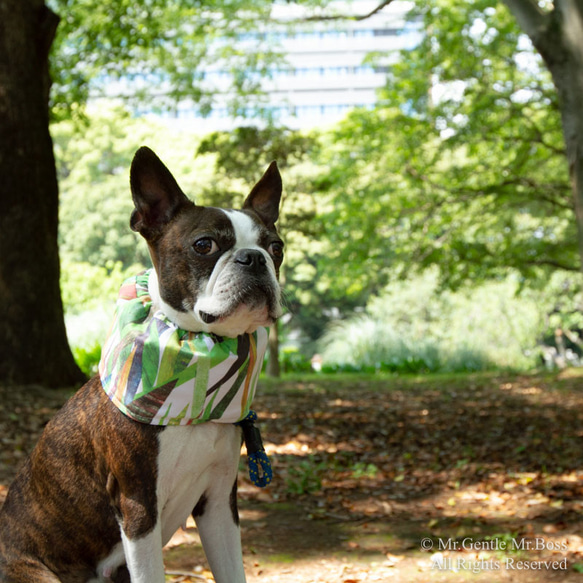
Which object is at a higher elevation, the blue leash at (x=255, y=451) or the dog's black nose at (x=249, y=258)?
the dog's black nose at (x=249, y=258)

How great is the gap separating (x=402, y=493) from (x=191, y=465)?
11.4 ft

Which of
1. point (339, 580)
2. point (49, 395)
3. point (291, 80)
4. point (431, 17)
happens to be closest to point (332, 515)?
point (339, 580)

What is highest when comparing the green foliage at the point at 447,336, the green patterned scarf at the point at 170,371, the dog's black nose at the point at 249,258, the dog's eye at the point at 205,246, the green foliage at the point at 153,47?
the green foliage at the point at 153,47

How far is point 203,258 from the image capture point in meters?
2.56

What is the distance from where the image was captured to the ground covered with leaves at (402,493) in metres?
3.96

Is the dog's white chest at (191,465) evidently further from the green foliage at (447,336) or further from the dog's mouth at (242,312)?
the green foliage at (447,336)

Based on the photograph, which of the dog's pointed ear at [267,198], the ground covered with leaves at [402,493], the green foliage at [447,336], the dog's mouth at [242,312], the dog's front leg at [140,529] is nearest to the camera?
the dog's front leg at [140,529]

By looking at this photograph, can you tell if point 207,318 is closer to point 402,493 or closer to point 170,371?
point 170,371

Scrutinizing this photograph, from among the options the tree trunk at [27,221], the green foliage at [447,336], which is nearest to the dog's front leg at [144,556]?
the tree trunk at [27,221]

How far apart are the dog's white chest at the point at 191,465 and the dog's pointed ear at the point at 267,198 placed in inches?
37.2

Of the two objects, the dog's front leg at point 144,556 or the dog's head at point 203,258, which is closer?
the dog's front leg at point 144,556

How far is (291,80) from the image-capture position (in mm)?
91375

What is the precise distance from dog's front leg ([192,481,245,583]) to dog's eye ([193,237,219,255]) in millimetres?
929

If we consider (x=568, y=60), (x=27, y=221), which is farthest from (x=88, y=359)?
(x=568, y=60)
